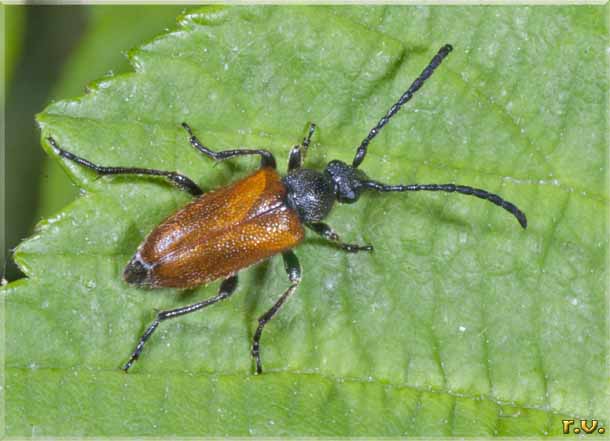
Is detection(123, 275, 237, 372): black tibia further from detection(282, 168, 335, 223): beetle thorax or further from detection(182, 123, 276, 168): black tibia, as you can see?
detection(182, 123, 276, 168): black tibia

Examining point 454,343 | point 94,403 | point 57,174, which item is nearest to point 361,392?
point 454,343

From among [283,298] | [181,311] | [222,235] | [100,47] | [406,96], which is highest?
[100,47]

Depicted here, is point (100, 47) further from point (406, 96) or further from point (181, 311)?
point (406, 96)

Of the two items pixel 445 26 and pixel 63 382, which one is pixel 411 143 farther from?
pixel 63 382

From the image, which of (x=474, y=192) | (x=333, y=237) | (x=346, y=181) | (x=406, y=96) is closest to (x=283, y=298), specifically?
(x=333, y=237)

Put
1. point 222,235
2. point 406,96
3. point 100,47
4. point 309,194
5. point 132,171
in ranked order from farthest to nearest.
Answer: point 100,47 < point 309,194 < point 222,235 < point 406,96 < point 132,171

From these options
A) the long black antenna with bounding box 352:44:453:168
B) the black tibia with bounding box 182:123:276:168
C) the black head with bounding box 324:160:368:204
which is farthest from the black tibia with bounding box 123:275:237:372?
the long black antenna with bounding box 352:44:453:168

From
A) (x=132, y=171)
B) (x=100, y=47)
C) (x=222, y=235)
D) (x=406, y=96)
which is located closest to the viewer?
(x=132, y=171)
